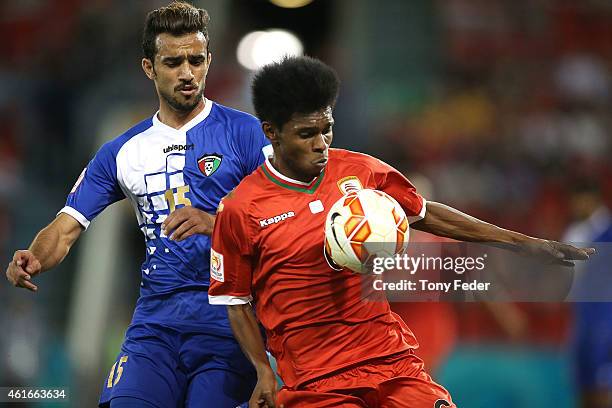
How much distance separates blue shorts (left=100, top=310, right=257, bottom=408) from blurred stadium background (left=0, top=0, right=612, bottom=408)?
194 cm

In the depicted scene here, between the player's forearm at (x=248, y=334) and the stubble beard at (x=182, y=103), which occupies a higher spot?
the stubble beard at (x=182, y=103)

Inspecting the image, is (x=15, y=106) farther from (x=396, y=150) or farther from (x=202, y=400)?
(x=202, y=400)

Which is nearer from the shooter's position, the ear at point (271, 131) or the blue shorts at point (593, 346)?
the ear at point (271, 131)

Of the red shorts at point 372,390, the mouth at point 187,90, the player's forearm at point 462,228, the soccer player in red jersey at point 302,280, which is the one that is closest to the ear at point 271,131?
the soccer player in red jersey at point 302,280

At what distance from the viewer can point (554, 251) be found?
3738 millimetres

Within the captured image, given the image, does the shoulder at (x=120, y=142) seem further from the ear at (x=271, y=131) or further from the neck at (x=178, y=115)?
the ear at (x=271, y=131)

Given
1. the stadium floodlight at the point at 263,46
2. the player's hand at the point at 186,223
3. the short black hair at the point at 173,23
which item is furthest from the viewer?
the stadium floodlight at the point at 263,46

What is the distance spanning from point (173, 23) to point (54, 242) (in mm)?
1061

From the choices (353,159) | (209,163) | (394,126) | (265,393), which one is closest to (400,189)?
(353,159)

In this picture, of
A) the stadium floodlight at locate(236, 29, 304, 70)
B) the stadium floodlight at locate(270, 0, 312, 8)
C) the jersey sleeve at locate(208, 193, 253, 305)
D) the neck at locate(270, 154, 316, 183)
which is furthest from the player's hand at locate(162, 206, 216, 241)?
the stadium floodlight at locate(270, 0, 312, 8)

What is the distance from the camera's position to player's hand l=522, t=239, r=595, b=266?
374 cm

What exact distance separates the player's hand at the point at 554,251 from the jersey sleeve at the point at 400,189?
0.45 m

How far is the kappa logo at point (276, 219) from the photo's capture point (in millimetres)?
3580

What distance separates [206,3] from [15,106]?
9.28ft
